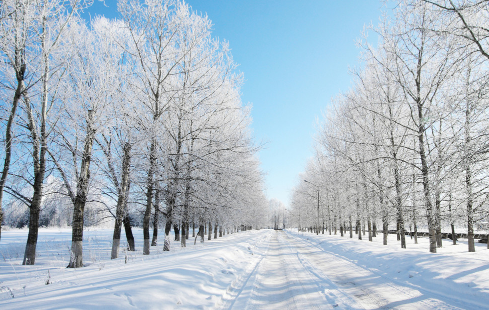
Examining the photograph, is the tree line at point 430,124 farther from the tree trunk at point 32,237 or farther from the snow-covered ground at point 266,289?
the tree trunk at point 32,237

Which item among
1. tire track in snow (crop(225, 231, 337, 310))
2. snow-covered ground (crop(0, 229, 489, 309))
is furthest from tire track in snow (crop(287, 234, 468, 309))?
tire track in snow (crop(225, 231, 337, 310))

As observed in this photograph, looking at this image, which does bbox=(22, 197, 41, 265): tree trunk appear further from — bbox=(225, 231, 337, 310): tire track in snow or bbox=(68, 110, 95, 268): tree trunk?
bbox=(225, 231, 337, 310): tire track in snow

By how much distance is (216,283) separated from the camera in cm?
625

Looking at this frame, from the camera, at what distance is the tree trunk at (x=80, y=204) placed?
372 inches

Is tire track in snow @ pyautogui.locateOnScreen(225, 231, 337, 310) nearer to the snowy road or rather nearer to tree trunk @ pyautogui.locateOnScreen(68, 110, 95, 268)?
the snowy road

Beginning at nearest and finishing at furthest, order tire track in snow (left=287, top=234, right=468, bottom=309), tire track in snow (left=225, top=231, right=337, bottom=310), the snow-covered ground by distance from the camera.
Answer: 1. the snow-covered ground
2. tire track in snow (left=287, top=234, right=468, bottom=309)
3. tire track in snow (left=225, top=231, right=337, bottom=310)

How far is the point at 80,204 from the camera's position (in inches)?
386

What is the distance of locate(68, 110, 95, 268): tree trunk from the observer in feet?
31.0

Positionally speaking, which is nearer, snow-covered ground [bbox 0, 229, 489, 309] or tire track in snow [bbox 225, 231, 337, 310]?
snow-covered ground [bbox 0, 229, 489, 309]

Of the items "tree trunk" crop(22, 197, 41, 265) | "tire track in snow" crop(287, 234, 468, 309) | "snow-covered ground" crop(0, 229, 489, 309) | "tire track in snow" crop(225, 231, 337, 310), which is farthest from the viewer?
"tree trunk" crop(22, 197, 41, 265)

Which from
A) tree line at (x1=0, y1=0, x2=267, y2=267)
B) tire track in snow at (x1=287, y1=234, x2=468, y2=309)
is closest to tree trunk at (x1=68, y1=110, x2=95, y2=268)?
tree line at (x1=0, y1=0, x2=267, y2=267)

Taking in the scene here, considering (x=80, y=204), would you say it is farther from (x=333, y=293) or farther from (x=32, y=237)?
(x=333, y=293)

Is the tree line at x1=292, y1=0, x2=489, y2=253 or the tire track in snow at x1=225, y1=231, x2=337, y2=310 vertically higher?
the tree line at x1=292, y1=0, x2=489, y2=253

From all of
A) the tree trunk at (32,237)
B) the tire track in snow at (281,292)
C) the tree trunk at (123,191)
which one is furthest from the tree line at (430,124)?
the tree trunk at (32,237)
